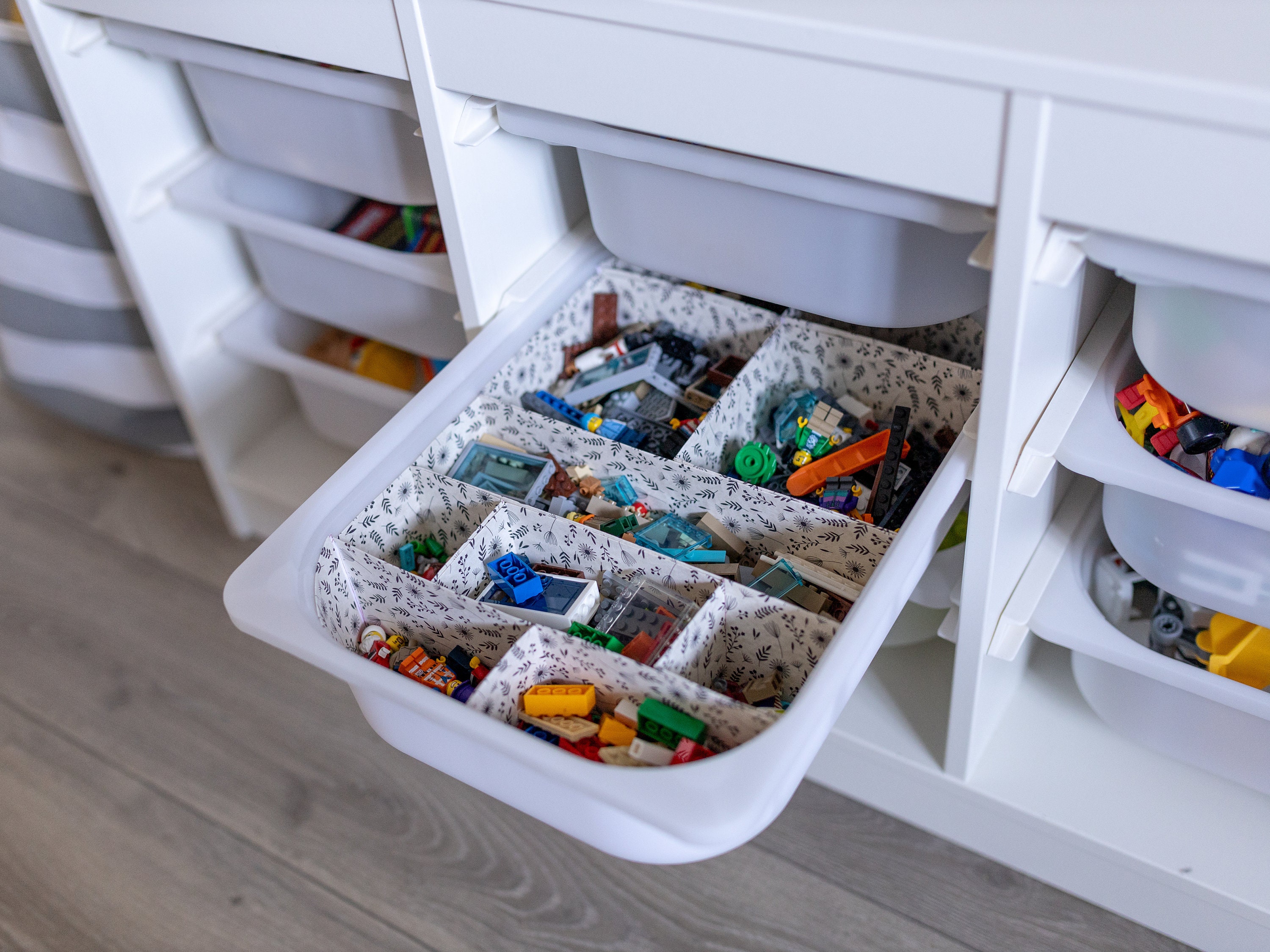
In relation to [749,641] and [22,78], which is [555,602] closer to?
[749,641]

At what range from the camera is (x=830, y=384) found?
904 mm

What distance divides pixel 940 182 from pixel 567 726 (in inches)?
15.5

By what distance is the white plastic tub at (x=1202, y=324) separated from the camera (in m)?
0.58

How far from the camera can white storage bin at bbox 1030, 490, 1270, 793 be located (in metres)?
0.80

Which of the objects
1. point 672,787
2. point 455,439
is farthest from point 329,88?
point 672,787

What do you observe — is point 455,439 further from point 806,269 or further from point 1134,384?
point 1134,384

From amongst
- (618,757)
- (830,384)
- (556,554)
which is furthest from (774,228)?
(618,757)

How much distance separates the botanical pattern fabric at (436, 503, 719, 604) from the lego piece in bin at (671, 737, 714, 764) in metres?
0.11

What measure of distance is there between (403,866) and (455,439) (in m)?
0.50

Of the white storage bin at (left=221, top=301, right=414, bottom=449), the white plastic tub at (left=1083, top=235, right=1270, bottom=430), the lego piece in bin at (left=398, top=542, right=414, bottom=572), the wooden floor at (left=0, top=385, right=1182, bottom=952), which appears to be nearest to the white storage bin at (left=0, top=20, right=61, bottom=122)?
the white storage bin at (left=221, top=301, right=414, bottom=449)

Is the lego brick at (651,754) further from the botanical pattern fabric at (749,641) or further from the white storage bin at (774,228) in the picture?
the white storage bin at (774,228)

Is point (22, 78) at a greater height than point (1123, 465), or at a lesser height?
greater

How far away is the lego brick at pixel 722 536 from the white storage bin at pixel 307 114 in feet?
1.30

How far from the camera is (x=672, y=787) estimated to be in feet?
1.77
